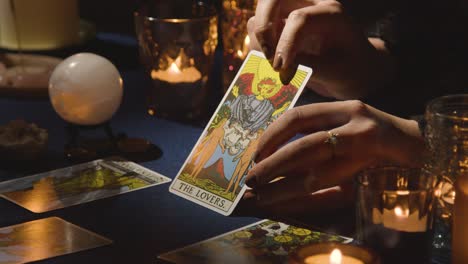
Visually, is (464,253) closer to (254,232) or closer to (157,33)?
(254,232)

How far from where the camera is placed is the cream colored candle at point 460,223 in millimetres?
1057

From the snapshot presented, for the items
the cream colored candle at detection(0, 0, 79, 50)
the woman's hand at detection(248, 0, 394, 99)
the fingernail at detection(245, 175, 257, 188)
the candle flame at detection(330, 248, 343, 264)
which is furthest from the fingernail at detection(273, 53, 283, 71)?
the cream colored candle at detection(0, 0, 79, 50)

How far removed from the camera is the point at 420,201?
1098 millimetres

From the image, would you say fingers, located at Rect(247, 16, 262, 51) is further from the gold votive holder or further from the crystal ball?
the gold votive holder

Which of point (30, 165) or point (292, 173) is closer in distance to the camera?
point (292, 173)

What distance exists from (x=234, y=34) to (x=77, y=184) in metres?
0.64

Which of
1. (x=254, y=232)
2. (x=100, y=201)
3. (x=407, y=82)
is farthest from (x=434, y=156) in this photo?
(x=407, y=82)

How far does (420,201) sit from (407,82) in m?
0.86

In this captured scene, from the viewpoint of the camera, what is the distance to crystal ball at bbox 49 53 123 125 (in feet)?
5.25

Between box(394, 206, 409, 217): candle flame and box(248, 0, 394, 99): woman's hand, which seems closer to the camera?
box(394, 206, 409, 217): candle flame

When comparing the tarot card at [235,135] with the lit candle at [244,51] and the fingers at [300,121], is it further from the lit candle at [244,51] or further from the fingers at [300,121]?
the lit candle at [244,51]

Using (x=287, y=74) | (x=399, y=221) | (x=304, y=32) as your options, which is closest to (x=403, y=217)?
(x=399, y=221)

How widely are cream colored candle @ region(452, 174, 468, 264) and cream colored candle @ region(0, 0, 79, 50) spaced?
150 cm

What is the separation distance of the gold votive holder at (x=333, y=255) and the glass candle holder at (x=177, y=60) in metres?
0.84
